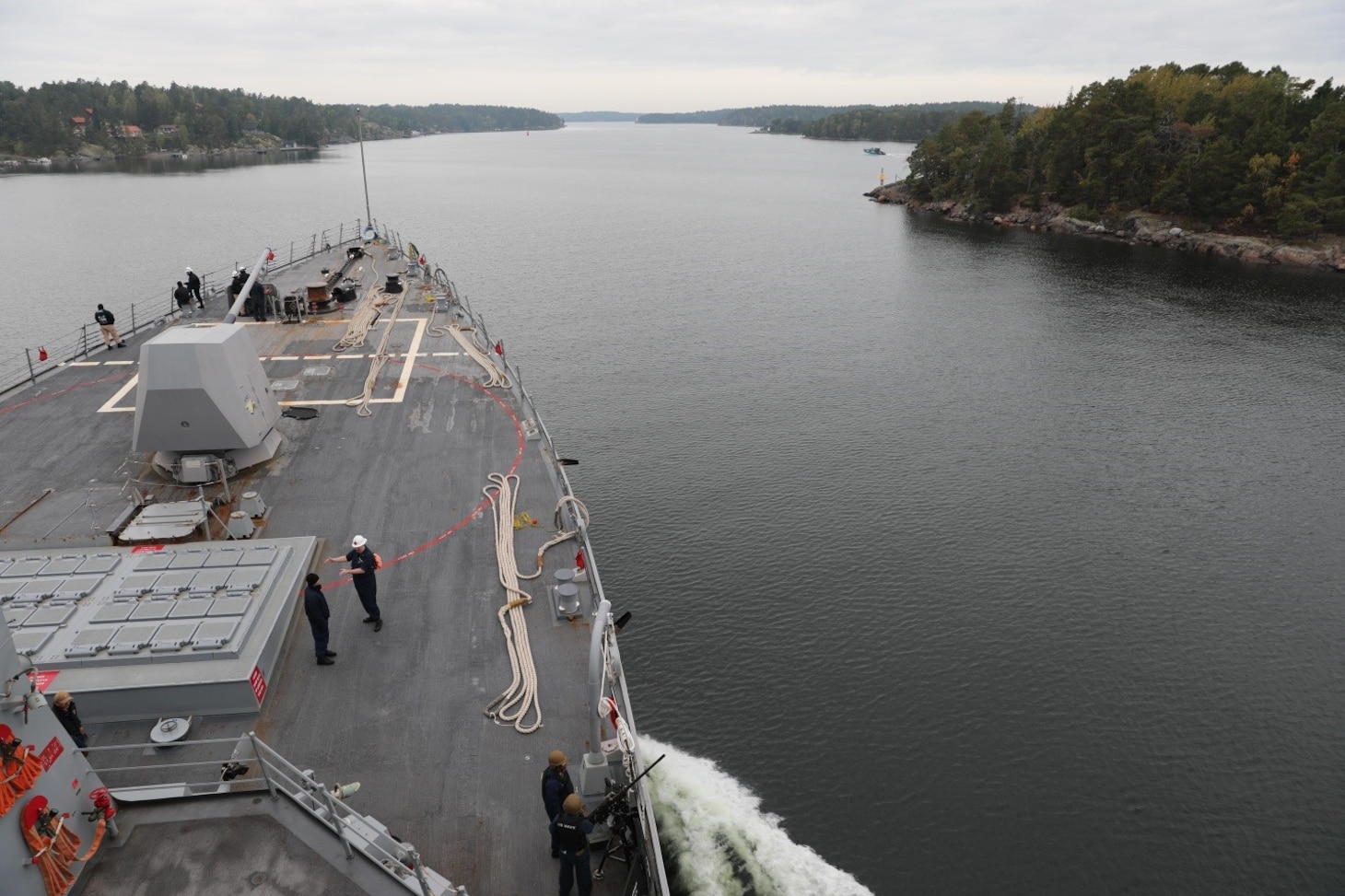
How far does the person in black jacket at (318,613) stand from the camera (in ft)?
32.4

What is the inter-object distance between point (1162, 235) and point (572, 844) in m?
A: 86.3

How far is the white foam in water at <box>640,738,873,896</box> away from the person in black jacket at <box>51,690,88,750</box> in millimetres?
8613

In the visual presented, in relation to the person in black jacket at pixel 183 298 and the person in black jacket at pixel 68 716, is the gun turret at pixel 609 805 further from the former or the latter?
the person in black jacket at pixel 183 298

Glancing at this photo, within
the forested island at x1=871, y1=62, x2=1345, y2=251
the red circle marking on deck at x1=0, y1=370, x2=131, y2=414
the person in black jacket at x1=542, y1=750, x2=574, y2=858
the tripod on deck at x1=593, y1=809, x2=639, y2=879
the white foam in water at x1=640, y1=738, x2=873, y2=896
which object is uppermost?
the forested island at x1=871, y1=62, x2=1345, y2=251

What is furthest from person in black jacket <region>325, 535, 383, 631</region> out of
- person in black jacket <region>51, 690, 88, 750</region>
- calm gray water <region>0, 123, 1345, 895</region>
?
calm gray water <region>0, 123, 1345, 895</region>

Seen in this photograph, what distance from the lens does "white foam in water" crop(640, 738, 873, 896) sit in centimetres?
1286

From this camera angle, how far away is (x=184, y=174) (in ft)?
439

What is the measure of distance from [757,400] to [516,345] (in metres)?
14.4

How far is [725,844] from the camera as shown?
13570mm

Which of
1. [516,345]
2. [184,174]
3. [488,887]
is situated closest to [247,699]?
[488,887]

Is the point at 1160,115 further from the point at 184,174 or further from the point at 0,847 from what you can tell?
the point at 184,174

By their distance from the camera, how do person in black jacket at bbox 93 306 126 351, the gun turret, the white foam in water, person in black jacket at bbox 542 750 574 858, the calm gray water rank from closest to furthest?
person in black jacket at bbox 542 750 574 858 < the gun turret < the white foam in water < the calm gray water < person in black jacket at bbox 93 306 126 351

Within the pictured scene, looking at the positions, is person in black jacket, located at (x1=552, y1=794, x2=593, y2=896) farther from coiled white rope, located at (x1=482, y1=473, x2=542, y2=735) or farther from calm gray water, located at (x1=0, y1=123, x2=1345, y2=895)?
calm gray water, located at (x1=0, y1=123, x2=1345, y2=895)

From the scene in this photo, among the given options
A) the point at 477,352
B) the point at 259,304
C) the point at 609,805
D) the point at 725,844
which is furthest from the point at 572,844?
the point at 259,304
